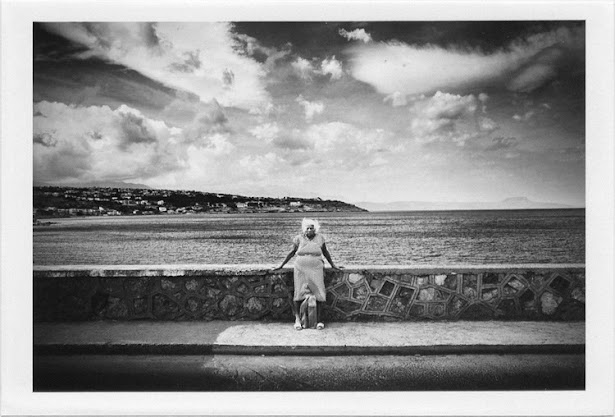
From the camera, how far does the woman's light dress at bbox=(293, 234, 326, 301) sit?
5559mm

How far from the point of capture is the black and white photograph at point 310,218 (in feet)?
15.6

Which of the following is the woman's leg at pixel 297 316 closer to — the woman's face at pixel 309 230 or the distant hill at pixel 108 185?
the woman's face at pixel 309 230

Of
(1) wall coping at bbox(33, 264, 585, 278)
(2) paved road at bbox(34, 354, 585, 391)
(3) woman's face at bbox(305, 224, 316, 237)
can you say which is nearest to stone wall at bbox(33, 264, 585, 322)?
(1) wall coping at bbox(33, 264, 585, 278)

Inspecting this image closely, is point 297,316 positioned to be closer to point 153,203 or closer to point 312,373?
point 312,373

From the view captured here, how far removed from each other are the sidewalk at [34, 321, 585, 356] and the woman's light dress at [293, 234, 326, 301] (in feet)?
1.64

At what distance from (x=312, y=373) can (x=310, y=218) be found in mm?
2250

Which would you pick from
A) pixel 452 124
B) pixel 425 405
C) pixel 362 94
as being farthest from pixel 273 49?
pixel 425 405

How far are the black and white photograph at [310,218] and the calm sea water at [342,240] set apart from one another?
15.7 metres

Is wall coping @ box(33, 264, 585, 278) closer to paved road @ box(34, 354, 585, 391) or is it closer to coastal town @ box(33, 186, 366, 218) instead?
paved road @ box(34, 354, 585, 391)

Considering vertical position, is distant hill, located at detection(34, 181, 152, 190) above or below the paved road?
above

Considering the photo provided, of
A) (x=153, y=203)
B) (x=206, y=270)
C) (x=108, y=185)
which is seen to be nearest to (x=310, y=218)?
(x=206, y=270)

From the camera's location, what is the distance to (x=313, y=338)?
5148mm

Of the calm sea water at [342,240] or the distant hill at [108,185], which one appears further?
the calm sea water at [342,240]

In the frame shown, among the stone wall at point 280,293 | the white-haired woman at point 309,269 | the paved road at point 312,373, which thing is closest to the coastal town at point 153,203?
the stone wall at point 280,293
